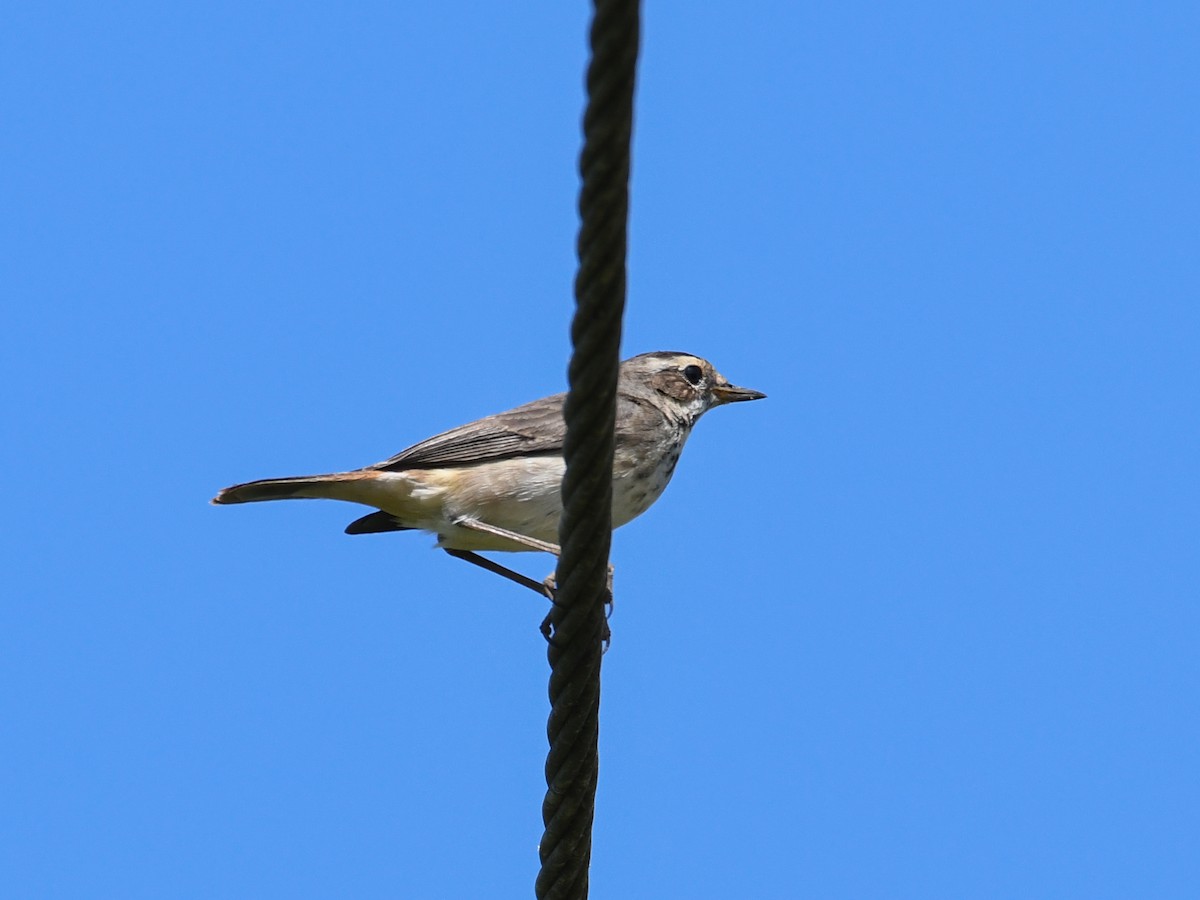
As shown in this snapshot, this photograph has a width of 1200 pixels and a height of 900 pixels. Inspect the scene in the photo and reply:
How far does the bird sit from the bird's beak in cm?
86

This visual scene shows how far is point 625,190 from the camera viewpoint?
3.55m

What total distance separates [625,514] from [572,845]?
143 inches

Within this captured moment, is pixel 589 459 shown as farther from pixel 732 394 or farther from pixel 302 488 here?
pixel 732 394

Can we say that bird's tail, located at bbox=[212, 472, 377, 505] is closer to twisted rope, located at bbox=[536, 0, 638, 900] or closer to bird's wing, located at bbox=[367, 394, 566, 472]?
bird's wing, located at bbox=[367, 394, 566, 472]

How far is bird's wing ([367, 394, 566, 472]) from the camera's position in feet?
27.7

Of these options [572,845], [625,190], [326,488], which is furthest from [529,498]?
[625,190]

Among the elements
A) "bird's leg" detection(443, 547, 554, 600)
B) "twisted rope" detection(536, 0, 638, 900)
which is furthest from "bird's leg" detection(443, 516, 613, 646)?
"twisted rope" detection(536, 0, 638, 900)

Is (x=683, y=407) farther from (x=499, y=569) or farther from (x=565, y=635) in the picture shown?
(x=565, y=635)

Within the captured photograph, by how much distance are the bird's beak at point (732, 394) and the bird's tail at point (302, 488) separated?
8.77 ft

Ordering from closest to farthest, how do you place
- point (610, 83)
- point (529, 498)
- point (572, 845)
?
point (610, 83)
point (572, 845)
point (529, 498)

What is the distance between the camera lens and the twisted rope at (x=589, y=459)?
3.40 metres

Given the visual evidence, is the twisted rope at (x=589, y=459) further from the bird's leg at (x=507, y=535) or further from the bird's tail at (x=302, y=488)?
the bird's tail at (x=302, y=488)

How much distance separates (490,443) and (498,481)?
354mm

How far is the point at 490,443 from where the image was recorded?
335 inches
